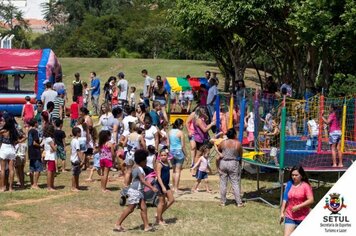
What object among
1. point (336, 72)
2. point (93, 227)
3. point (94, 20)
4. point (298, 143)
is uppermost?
point (94, 20)

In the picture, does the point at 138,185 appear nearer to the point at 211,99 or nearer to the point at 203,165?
the point at 203,165

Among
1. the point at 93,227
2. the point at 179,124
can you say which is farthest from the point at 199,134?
the point at 93,227

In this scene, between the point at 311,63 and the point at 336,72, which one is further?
the point at 336,72

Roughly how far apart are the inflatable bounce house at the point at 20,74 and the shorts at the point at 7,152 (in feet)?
34.7

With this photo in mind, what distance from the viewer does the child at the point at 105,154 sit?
1427cm

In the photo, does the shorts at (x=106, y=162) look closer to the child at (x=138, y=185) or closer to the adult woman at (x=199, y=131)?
the adult woman at (x=199, y=131)

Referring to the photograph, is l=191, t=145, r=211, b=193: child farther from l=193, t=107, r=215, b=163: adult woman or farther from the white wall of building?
the white wall of building

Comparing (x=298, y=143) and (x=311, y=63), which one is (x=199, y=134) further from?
(x=311, y=63)

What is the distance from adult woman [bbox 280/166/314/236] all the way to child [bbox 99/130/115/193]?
5.21m

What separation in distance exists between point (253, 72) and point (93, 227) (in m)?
42.2

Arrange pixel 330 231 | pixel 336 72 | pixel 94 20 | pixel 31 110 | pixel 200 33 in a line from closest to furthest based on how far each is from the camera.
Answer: pixel 330 231, pixel 31 110, pixel 200 33, pixel 336 72, pixel 94 20

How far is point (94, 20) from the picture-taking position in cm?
7656

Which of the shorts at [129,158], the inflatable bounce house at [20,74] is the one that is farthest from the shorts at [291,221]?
the inflatable bounce house at [20,74]

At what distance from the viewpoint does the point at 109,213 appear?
505 inches
